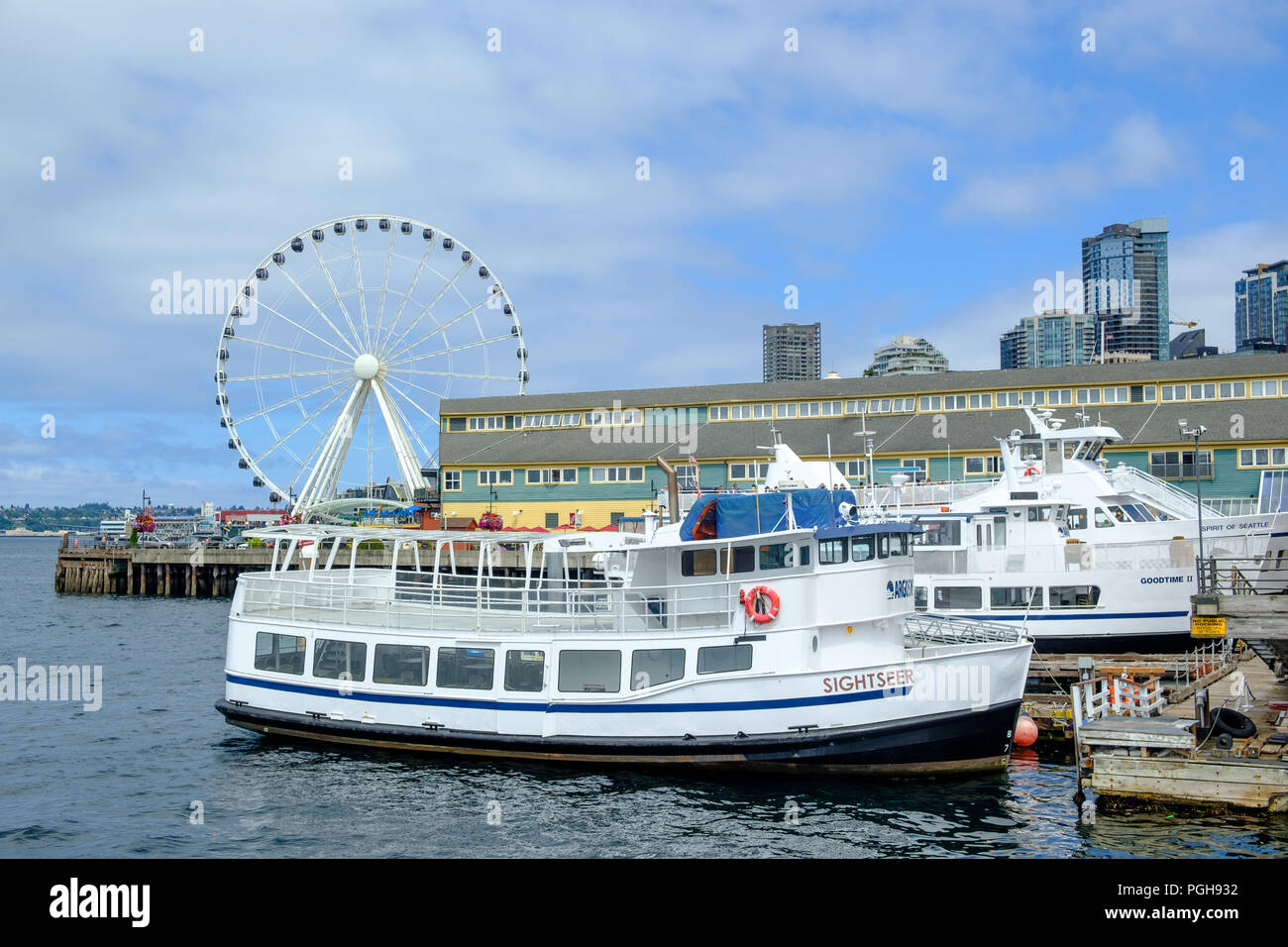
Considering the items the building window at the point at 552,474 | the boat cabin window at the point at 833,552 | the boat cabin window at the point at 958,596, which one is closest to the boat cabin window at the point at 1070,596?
the boat cabin window at the point at 958,596

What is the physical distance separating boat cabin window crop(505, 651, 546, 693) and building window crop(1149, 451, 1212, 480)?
40.6m

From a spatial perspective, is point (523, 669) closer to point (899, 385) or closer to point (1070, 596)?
point (1070, 596)

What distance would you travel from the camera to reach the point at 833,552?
71.3 ft

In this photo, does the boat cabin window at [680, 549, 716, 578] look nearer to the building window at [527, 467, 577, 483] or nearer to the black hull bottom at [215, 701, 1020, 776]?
the black hull bottom at [215, 701, 1020, 776]

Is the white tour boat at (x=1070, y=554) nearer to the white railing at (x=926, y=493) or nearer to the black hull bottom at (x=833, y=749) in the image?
the white railing at (x=926, y=493)

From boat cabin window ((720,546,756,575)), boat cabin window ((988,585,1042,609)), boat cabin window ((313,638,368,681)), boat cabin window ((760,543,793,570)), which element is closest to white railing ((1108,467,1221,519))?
boat cabin window ((988,585,1042,609))

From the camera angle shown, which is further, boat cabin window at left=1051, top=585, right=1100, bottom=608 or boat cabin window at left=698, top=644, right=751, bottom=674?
boat cabin window at left=1051, top=585, right=1100, bottom=608

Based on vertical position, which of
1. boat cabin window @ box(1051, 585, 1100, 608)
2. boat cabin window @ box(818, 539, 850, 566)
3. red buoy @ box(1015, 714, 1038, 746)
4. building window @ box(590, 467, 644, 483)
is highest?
building window @ box(590, 467, 644, 483)

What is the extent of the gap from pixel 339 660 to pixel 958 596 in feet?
62.8

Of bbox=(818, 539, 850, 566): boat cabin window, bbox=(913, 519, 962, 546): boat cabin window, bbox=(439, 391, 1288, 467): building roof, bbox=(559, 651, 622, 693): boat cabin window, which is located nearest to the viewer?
bbox=(818, 539, 850, 566): boat cabin window

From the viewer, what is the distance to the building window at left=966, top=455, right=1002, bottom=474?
55.4m

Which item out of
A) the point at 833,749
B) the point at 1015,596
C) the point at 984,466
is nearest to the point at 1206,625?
the point at 833,749
